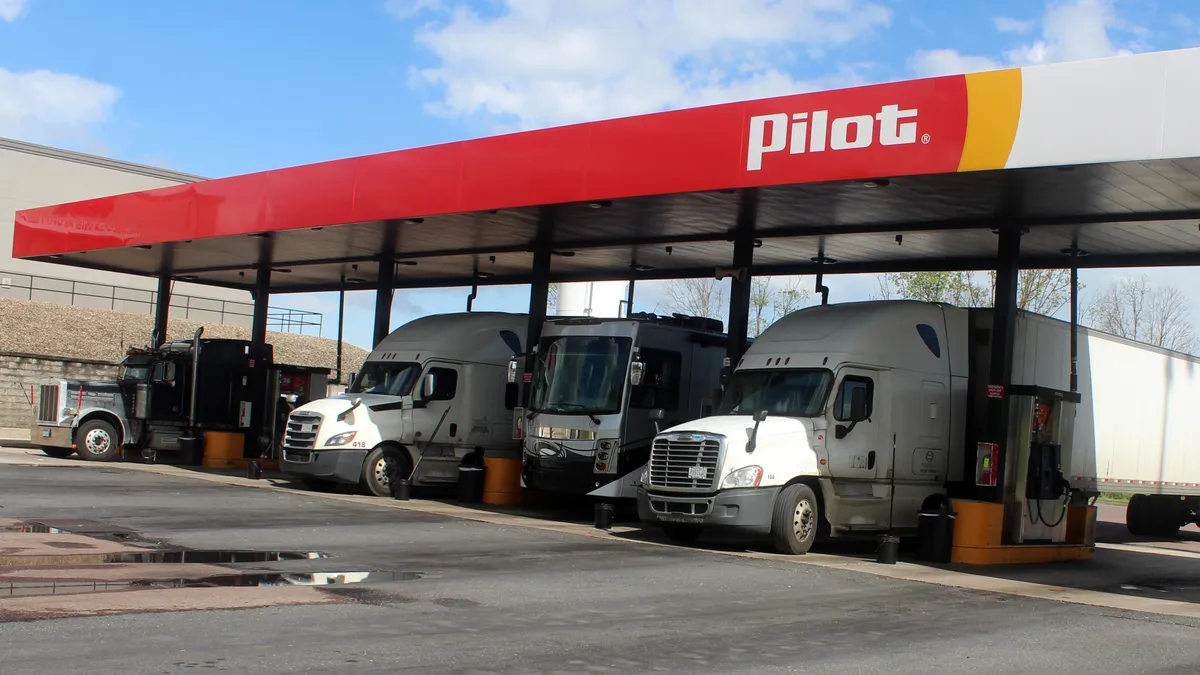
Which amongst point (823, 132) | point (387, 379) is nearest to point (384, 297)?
point (387, 379)

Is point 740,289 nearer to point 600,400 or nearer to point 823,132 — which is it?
point 600,400

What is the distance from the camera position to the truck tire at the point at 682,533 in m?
16.9

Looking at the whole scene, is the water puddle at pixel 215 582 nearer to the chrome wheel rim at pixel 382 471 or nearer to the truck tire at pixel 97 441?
the chrome wheel rim at pixel 382 471

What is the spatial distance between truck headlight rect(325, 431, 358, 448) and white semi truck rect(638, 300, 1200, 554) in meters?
6.80

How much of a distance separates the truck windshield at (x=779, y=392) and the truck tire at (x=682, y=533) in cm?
170

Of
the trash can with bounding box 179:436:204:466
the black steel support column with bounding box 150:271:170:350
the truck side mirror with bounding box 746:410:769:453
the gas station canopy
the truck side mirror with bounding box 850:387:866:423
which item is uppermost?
the gas station canopy

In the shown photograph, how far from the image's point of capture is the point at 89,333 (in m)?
48.7

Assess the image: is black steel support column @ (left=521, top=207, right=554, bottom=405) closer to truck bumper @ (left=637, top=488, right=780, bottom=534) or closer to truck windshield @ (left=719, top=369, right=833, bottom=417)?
truck windshield @ (left=719, top=369, right=833, bottom=417)

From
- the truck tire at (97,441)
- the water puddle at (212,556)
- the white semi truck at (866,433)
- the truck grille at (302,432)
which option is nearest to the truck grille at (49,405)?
the truck tire at (97,441)

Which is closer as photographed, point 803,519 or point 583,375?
point 803,519

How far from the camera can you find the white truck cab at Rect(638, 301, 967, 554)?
15.8 metres

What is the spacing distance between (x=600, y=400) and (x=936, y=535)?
5.87m

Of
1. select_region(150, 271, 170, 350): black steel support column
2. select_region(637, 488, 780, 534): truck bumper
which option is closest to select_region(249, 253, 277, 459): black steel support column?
select_region(150, 271, 170, 350): black steel support column

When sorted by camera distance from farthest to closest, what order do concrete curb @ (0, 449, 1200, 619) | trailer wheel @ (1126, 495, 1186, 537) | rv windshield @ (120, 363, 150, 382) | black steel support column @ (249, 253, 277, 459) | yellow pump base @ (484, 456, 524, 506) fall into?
black steel support column @ (249, 253, 277, 459) → rv windshield @ (120, 363, 150, 382) → trailer wheel @ (1126, 495, 1186, 537) → yellow pump base @ (484, 456, 524, 506) → concrete curb @ (0, 449, 1200, 619)
